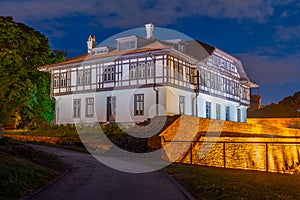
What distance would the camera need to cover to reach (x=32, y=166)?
43.3 ft

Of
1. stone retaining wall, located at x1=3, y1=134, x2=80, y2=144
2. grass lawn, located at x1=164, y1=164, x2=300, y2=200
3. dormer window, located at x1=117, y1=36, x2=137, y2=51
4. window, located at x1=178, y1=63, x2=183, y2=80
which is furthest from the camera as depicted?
dormer window, located at x1=117, y1=36, x2=137, y2=51

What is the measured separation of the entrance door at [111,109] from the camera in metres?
34.3

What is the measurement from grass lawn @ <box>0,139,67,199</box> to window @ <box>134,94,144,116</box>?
672 inches

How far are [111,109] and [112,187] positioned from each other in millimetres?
23650

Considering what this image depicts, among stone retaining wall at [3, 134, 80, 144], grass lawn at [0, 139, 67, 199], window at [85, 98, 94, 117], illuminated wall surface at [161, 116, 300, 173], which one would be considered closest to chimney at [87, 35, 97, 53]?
window at [85, 98, 94, 117]

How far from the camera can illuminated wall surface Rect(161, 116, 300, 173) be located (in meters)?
24.6

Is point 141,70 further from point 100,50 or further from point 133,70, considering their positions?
point 100,50

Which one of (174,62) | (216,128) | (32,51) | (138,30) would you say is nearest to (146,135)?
(216,128)

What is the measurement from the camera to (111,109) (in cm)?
3475

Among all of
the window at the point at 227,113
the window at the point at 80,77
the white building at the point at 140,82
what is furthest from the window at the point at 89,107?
the window at the point at 227,113

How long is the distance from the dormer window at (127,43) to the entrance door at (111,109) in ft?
15.1

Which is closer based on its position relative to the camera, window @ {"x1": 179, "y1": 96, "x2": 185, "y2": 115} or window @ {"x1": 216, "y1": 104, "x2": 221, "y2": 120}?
window @ {"x1": 179, "y1": 96, "x2": 185, "y2": 115}

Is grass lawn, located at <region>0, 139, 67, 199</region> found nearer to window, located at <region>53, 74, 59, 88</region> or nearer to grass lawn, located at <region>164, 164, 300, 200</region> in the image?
grass lawn, located at <region>164, 164, 300, 200</region>

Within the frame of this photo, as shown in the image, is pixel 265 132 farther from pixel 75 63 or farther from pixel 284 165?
pixel 75 63
